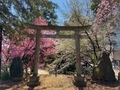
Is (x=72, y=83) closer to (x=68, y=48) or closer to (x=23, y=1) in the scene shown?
(x=68, y=48)

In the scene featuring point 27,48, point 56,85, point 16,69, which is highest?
point 27,48

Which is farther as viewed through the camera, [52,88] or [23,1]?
[52,88]

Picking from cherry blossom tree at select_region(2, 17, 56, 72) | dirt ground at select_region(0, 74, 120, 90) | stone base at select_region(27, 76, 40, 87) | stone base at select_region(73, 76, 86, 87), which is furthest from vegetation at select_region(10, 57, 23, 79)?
stone base at select_region(73, 76, 86, 87)

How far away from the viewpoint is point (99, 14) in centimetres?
1043

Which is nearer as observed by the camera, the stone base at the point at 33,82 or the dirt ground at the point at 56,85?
the dirt ground at the point at 56,85

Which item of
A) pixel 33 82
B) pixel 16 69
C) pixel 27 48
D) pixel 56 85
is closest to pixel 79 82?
pixel 56 85

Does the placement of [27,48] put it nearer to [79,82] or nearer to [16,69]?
[16,69]

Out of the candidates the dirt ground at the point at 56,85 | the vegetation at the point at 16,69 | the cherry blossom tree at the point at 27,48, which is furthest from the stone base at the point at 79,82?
the cherry blossom tree at the point at 27,48

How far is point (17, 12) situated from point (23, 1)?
430 mm

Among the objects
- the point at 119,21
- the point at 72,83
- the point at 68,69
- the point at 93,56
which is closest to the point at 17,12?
the point at 119,21

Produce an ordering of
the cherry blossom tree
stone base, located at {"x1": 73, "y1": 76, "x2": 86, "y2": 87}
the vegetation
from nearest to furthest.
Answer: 1. stone base, located at {"x1": 73, "y1": 76, "x2": 86, "y2": 87}
2. the vegetation
3. the cherry blossom tree

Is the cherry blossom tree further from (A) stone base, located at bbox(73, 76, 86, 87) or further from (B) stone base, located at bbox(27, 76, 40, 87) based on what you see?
(A) stone base, located at bbox(73, 76, 86, 87)

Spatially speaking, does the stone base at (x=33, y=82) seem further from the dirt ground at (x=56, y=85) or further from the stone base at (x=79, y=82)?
the stone base at (x=79, y=82)

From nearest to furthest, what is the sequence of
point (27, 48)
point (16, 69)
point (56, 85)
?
1. point (56, 85)
2. point (16, 69)
3. point (27, 48)
